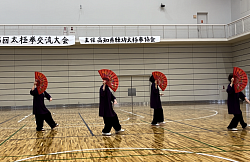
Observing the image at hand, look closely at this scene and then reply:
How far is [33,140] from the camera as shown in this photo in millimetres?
7051

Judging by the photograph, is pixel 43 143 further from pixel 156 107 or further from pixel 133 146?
pixel 156 107

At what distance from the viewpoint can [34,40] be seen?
19.0 metres

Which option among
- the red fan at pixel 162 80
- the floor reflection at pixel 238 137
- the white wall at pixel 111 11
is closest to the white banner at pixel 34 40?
the white wall at pixel 111 11

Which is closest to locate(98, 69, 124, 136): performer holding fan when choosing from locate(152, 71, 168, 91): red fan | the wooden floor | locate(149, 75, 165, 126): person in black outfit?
the wooden floor

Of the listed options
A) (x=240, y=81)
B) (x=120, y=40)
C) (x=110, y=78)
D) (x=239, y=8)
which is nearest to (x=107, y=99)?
(x=110, y=78)

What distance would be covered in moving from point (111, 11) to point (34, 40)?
6.69 metres

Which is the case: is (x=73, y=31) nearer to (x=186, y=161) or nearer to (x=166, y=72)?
(x=166, y=72)

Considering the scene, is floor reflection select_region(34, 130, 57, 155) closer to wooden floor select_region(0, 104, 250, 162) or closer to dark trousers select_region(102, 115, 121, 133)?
wooden floor select_region(0, 104, 250, 162)

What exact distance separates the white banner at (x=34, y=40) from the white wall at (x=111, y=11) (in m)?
2.54

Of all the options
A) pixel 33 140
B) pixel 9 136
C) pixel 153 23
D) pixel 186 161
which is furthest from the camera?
pixel 153 23

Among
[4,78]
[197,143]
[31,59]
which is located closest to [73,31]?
[31,59]

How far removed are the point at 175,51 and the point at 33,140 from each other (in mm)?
17326

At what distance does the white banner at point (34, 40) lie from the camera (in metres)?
18.8

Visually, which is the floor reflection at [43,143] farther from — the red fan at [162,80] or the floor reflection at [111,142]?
the red fan at [162,80]
